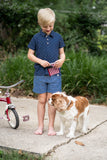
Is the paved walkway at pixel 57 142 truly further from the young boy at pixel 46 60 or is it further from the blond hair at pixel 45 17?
the blond hair at pixel 45 17

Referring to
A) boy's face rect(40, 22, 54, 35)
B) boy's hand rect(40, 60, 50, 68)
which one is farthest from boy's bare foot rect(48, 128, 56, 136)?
boy's face rect(40, 22, 54, 35)

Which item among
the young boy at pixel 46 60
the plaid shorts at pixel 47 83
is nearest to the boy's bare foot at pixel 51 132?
the young boy at pixel 46 60

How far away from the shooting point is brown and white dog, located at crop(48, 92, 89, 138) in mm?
3684

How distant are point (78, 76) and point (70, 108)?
2477 mm

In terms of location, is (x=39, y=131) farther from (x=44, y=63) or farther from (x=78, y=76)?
(x=78, y=76)

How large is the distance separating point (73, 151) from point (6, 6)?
6155mm

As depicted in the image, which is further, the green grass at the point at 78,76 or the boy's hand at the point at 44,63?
the green grass at the point at 78,76

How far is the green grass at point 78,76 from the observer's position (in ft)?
20.1

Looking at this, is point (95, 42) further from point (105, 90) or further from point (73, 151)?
point (73, 151)

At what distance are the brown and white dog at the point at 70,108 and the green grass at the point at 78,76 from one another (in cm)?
193

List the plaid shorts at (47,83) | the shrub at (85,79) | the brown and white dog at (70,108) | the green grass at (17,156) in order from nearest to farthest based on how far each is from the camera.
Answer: the green grass at (17,156), the brown and white dog at (70,108), the plaid shorts at (47,83), the shrub at (85,79)

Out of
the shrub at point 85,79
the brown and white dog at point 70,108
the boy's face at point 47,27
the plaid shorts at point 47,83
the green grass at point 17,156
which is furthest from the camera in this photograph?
the shrub at point 85,79

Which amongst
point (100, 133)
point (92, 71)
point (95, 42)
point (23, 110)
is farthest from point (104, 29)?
point (100, 133)

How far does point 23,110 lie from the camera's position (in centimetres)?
532
